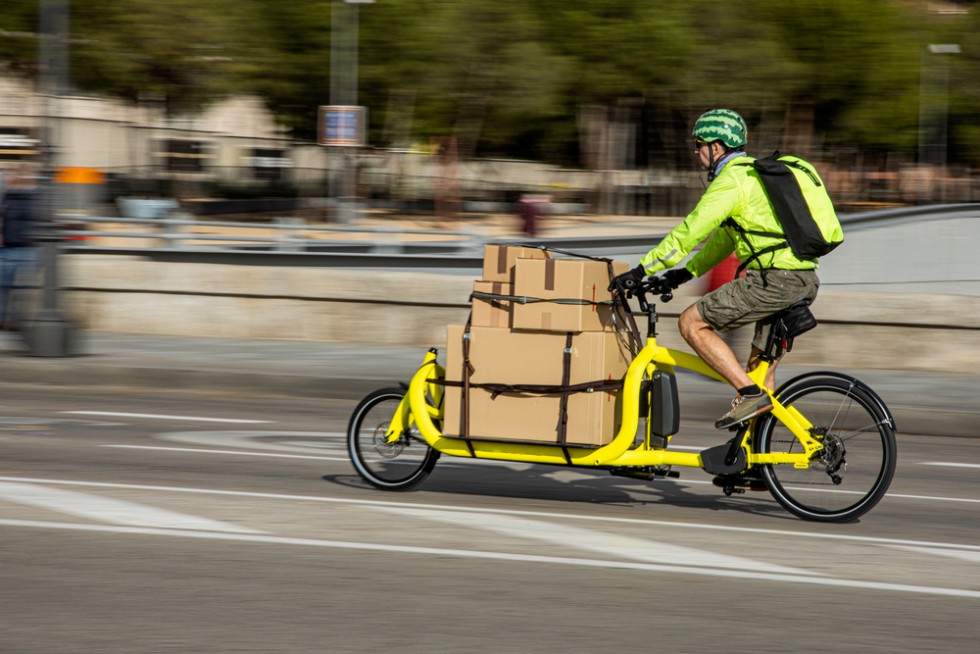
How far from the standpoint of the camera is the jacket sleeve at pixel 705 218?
6.44 meters

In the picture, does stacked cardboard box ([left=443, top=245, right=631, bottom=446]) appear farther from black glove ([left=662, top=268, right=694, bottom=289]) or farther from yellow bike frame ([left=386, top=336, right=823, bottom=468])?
black glove ([left=662, top=268, right=694, bottom=289])

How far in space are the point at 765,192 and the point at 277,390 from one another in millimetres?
6733

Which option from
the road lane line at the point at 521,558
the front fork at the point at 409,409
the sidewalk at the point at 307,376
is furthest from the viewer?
the sidewalk at the point at 307,376

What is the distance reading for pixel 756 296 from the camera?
6.54 meters

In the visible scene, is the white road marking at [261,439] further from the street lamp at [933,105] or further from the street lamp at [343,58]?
the street lamp at [933,105]

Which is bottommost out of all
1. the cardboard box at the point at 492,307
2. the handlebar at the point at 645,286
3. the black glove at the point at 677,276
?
the cardboard box at the point at 492,307

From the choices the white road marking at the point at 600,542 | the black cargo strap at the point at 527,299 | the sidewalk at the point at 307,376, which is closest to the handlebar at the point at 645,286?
the black cargo strap at the point at 527,299

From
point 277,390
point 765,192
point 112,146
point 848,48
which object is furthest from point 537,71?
point 765,192

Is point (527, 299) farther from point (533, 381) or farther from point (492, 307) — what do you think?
point (533, 381)

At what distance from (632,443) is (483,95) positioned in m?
37.0

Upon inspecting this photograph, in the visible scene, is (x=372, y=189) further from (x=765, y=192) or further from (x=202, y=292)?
(x=765, y=192)

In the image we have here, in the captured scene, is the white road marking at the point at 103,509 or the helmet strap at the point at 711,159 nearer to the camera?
the white road marking at the point at 103,509

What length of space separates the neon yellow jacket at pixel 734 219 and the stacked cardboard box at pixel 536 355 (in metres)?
0.39

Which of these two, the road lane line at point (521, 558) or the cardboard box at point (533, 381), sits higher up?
the cardboard box at point (533, 381)
